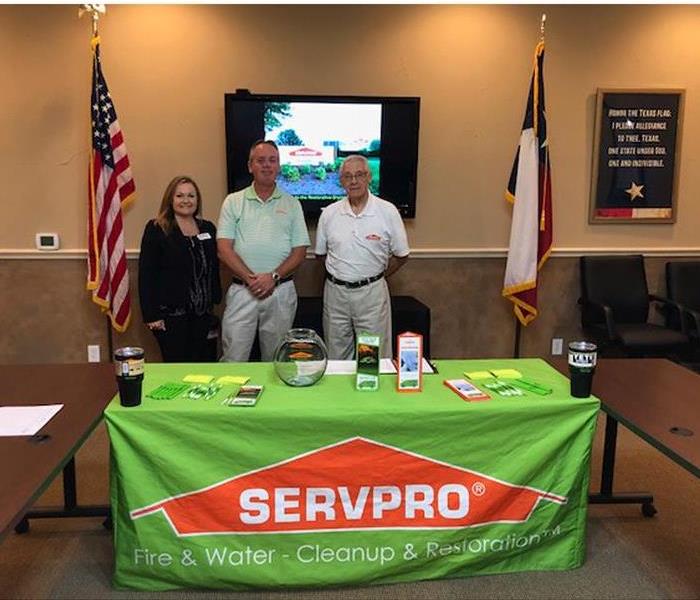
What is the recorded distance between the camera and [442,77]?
436 cm

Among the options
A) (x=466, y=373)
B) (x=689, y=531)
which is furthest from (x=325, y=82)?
(x=689, y=531)

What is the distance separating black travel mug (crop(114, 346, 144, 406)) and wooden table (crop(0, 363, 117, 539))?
11cm

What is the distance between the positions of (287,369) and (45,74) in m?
3.03

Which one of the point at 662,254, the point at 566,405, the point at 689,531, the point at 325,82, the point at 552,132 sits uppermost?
the point at 325,82

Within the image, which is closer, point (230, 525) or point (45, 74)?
point (230, 525)

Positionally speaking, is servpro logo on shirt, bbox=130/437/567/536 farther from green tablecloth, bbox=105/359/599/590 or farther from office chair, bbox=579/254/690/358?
office chair, bbox=579/254/690/358

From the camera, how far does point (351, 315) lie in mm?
3555

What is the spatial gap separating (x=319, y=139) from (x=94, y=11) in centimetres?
151

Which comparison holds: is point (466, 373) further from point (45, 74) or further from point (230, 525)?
point (45, 74)

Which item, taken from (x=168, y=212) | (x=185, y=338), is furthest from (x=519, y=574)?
(x=168, y=212)

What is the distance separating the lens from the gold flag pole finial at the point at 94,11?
3.81 meters

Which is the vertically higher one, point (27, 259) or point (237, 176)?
point (237, 176)

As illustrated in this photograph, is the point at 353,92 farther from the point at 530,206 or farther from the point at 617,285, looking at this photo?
the point at 617,285

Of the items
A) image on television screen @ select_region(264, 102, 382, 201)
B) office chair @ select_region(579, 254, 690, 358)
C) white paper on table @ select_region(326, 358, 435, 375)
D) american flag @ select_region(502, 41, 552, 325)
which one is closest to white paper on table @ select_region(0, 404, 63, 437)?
white paper on table @ select_region(326, 358, 435, 375)
